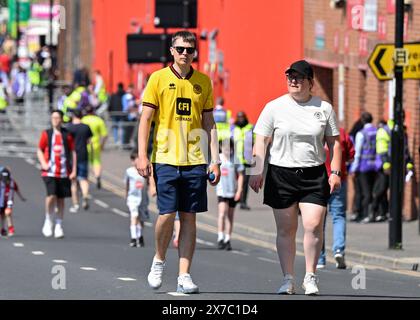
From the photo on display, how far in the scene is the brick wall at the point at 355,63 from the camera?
2770 centimetres

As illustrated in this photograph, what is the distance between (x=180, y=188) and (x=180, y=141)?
1.29 feet

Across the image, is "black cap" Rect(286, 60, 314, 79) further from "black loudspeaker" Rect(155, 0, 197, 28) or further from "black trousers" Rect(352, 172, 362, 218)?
"black loudspeaker" Rect(155, 0, 197, 28)

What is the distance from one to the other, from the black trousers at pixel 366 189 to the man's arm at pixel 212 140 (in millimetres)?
14448

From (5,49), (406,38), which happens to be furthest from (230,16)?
(5,49)

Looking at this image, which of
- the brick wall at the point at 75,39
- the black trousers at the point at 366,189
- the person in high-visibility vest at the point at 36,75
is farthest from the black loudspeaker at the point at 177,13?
the brick wall at the point at 75,39

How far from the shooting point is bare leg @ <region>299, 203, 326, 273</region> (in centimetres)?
1339

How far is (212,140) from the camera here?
43.3ft

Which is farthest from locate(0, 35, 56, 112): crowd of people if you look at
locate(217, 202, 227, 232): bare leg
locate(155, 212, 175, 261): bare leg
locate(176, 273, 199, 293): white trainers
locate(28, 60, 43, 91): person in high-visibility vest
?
locate(176, 273, 199, 293): white trainers

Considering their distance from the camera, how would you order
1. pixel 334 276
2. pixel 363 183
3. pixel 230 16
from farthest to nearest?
1. pixel 230 16
2. pixel 363 183
3. pixel 334 276

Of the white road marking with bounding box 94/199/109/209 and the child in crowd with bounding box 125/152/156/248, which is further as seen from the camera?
the white road marking with bounding box 94/199/109/209

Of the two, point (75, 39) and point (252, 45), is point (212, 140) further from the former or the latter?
point (75, 39)

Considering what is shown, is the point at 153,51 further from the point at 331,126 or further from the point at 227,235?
the point at 331,126

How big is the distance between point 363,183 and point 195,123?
A: 1470 cm
